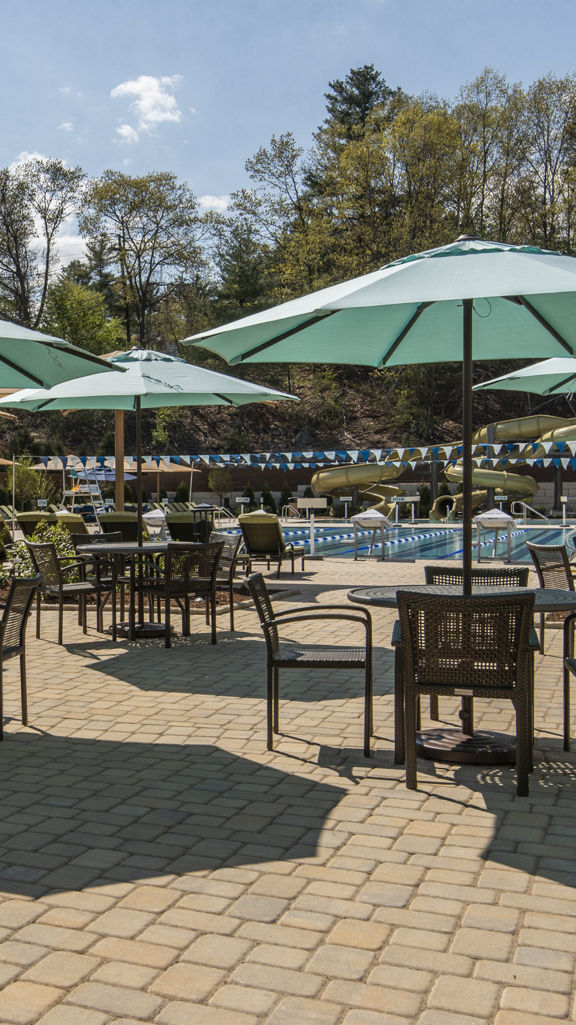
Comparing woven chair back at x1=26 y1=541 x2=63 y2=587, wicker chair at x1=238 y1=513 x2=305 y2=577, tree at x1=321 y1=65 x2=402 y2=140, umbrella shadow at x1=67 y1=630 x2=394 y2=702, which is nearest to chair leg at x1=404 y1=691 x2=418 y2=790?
umbrella shadow at x1=67 y1=630 x2=394 y2=702

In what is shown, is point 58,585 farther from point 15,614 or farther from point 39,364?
point 15,614

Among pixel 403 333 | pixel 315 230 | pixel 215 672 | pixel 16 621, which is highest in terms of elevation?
pixel 315 230

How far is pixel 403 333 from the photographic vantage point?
519 centimetres

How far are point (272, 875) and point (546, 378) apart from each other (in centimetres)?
572

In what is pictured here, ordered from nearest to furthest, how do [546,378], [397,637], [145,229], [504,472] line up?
[397,637], [546,378], [504,472], [145,229]

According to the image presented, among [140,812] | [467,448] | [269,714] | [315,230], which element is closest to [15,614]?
[269,714]

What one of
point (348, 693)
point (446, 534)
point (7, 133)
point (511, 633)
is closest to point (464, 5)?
point (348, 693)

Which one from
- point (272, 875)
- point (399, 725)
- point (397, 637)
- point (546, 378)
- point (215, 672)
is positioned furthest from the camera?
point (546, 378)

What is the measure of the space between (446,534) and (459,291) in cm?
1735

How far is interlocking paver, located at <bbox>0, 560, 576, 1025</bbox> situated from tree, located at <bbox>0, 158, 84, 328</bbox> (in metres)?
46.0

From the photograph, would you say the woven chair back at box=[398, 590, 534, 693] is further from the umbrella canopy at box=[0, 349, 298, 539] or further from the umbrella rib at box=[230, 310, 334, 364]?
the umbrella canopy at box=[0, 349, 298, 539]

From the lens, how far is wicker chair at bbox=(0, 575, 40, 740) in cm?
455

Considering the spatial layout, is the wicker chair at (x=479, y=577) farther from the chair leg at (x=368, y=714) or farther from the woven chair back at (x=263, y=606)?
the woven chair back at (x=263, y=606)

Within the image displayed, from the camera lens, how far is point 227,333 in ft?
14.5
